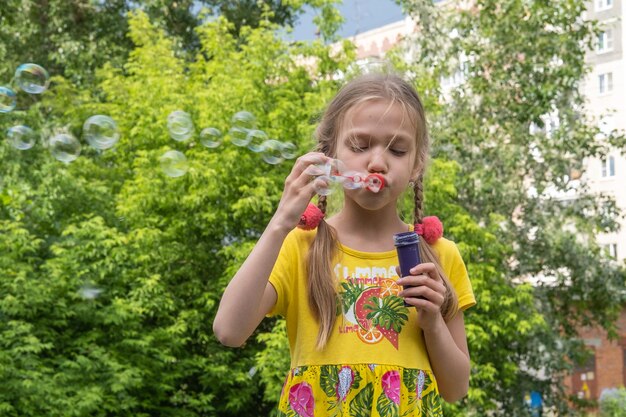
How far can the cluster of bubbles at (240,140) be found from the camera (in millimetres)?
2525

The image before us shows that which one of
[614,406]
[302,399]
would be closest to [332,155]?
[302,399]

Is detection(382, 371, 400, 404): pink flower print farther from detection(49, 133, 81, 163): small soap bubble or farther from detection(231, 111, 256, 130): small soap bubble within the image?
detection(49, 133, 81, 163): small soap bubble

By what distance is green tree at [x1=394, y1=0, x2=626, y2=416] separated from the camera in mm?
11617

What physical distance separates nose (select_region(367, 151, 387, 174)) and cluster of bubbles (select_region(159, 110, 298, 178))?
79 centimetres

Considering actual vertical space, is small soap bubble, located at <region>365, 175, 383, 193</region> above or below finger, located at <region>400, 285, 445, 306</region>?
above

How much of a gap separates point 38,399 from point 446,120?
665cm

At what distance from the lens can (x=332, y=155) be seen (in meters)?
1.78

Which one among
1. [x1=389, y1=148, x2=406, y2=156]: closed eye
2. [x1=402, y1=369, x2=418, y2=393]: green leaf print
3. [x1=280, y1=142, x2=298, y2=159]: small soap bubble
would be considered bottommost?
[x1=402, y1=369, x2=418, y2=393]: green leaf print

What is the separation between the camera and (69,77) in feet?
44.7

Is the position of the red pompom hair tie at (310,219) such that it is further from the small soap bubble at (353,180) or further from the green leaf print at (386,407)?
the green leaf print at (386,407)

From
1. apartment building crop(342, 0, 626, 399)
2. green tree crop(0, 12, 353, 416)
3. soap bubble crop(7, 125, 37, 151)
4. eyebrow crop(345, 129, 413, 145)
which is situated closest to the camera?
eyebrow crop(345, 129, 413, 145)

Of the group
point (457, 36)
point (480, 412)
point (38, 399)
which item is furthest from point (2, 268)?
point (457, 36)

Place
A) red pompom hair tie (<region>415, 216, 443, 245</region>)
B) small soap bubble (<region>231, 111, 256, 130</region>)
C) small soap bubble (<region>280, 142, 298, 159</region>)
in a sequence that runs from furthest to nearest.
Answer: small soap bubble (<region>231, 111, 256, 130</region>) → small soap bubble (<region>280, 142, 298, 159</region>) → red pompom hair tie (<region>415, 216, 443, 245</region>)

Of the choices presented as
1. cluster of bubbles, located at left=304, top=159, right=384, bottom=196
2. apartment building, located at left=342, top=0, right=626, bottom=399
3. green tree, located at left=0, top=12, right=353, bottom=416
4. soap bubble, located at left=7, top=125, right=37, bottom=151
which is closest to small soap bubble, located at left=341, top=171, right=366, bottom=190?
cluster of bubbles, located at left=304, top=159, right=384, bottom=196
